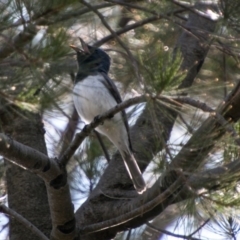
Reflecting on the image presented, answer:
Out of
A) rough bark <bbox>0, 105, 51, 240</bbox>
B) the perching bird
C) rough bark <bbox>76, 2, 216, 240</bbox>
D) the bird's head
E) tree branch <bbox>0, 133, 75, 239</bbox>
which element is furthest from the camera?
the perching bird

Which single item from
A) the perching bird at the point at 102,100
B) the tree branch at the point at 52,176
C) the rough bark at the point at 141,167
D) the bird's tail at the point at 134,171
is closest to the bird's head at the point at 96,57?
the perching bird at the point at 102,100

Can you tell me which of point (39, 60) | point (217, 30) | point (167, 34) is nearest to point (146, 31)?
point (167, 34)

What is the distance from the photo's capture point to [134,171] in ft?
13.4

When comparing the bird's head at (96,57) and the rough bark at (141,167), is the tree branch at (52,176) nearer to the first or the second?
the rough bark at (141,167)

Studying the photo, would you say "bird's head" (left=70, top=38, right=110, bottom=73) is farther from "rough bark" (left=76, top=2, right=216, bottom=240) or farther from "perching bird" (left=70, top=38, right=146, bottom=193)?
"rough bark" (left=76, top=2, right=216, bottom=240)

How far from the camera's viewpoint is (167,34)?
4.70 meters

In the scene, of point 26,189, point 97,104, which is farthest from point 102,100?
point 26,189

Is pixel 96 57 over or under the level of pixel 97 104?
over

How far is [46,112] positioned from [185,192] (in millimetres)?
764

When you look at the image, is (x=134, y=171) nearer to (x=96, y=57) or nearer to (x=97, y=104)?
(x=97, y=104)

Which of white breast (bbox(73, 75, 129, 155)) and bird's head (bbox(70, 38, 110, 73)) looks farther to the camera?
white breast (bbox(73, 75, 129, 155))

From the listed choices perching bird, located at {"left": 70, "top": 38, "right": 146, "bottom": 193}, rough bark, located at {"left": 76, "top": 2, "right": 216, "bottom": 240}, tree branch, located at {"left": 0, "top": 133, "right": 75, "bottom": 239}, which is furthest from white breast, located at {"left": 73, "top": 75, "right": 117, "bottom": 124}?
tree branch, located at {"left": 0, "top": 133, "right": 75, "bottom": 239}

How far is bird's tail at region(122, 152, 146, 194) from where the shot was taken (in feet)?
13.1

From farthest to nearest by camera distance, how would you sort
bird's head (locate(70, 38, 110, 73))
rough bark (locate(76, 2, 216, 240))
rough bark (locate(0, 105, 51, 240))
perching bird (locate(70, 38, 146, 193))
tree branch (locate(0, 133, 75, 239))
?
perching bird (locate(70, 38, 146, 193)) → bird's head (locate(70, 38, 110, 73)) → rough bark (locate(0, 105, 51, 240)) → rough bark (locate(76, 2, 216, 240)) → tree branch (locate(0, 133, 75, 239))
